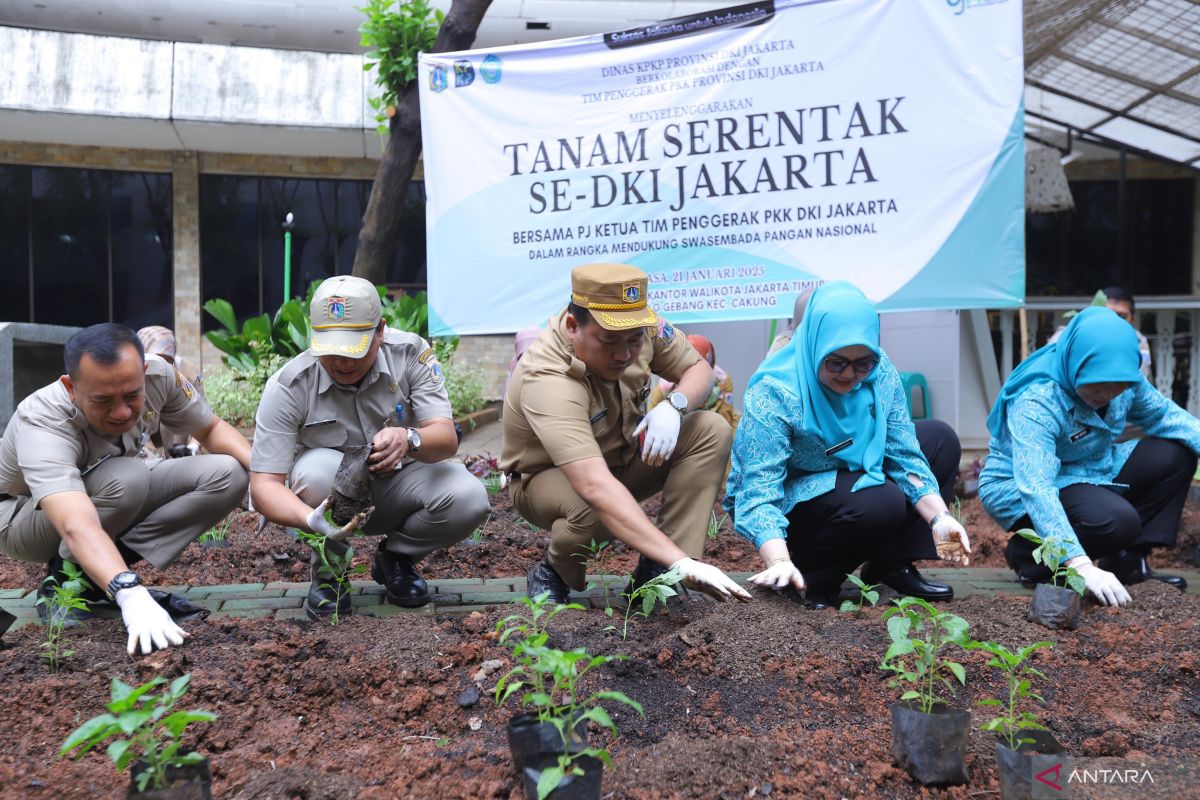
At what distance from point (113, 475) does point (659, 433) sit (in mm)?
1850

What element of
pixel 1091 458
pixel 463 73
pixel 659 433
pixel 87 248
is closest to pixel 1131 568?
pixel 1091 458

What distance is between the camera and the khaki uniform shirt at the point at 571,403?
2.97 m

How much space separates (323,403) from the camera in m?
3.38

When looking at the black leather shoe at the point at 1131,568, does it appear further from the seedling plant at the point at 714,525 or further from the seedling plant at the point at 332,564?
the seedling plant at the point at 332,564

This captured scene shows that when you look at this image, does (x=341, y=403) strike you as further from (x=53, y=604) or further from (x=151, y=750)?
(x=151, y=750)

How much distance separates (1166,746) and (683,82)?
4.11 m

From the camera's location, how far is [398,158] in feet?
21.7

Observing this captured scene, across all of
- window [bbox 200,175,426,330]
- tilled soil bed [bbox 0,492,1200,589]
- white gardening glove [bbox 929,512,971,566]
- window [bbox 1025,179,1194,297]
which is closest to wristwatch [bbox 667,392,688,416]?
white gardening glove [bbox 929,512,971,566]

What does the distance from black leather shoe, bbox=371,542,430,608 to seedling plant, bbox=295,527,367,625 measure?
0.19 metres

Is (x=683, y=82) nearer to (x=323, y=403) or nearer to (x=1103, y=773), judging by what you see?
(x=323, y=403)

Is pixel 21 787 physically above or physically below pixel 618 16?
below

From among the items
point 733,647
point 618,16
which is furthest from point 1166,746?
point 618,16

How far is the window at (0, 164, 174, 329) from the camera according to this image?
423 inches

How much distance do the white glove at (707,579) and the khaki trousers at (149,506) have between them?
1.75 m
